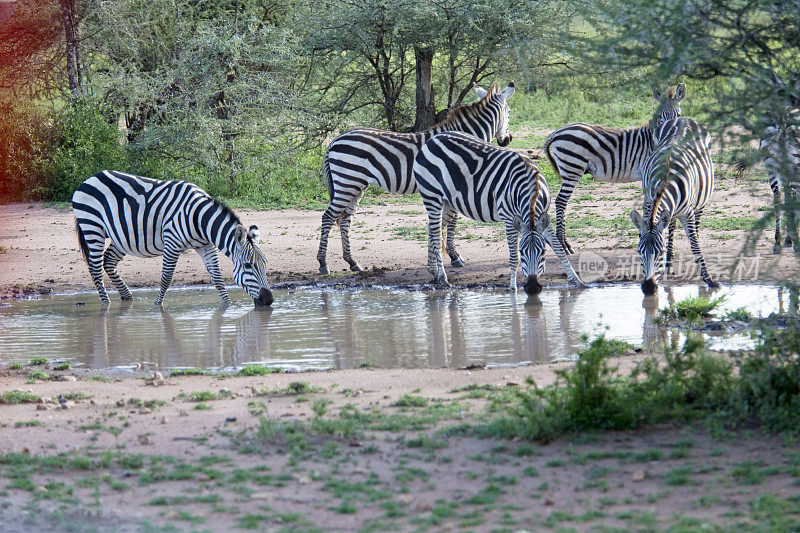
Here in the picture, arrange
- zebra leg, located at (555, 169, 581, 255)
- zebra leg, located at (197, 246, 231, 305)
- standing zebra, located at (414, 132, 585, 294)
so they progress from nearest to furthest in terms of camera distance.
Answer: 1. standing zebra, located at (414, 132, 585, 294)
2. zebra leg, located at (197, 246, 231, 305)
3. zebra leg, located at (555, 169, 581, 255)

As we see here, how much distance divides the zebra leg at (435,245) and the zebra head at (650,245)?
2.59 metres

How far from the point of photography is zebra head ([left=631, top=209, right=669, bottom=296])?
973 centimetres

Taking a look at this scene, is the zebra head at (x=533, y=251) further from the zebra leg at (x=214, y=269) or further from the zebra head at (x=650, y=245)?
the zebra leg at (x=214, y=269)

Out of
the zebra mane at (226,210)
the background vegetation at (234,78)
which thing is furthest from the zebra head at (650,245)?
the background vegetation at (234,78)

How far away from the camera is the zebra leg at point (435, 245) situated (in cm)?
1132

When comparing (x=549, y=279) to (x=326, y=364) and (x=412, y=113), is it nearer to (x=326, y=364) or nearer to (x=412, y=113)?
(x=326, y=364)

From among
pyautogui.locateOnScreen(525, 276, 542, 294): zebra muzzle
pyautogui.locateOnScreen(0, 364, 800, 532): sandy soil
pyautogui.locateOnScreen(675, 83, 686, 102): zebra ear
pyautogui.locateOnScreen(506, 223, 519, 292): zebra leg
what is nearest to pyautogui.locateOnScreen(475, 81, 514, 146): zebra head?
pyautogui.locateOnScreen(675, 83, 686, 102): zebra ear

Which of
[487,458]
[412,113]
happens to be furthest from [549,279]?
[412,113]

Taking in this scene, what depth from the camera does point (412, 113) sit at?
62.2 ft

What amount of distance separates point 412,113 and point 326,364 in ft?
39.6

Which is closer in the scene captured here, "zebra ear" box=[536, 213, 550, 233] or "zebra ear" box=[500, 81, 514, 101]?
"zebra ear" box=[536, 213, 550, 233]

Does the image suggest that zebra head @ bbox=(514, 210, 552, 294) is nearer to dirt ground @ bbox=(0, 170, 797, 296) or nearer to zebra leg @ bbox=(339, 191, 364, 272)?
dirt ground @ bbox=(0, 170, 797, 296)

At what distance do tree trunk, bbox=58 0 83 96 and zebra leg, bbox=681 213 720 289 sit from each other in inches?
498

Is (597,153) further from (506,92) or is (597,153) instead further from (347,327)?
(347,327)
